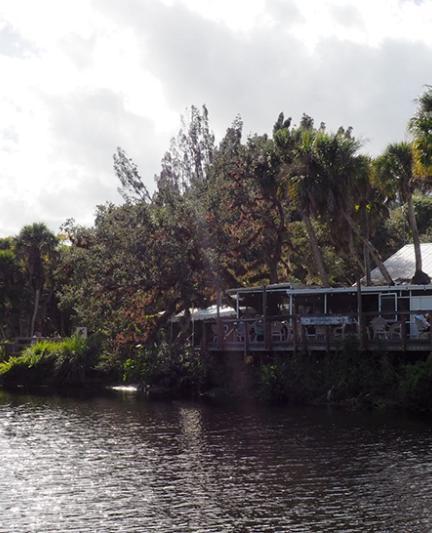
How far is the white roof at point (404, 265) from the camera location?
130 ft

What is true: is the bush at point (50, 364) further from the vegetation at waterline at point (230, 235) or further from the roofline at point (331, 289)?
the roofline at point (331, 289)

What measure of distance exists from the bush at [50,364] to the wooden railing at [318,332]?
858 cm

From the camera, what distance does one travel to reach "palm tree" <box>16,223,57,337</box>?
6022 centimetres

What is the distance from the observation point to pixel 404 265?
41.1 metres

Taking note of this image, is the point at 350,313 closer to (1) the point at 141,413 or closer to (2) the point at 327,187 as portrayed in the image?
(2) the point at 327,187

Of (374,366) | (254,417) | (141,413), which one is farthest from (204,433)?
(374,366)

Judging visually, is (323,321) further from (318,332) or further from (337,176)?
(337,176)

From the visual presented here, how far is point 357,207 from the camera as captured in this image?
4053 cm

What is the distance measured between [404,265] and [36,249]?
30341 millimetres

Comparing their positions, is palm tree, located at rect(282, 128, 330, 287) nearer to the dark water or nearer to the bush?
the dark water

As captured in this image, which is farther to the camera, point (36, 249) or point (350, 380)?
point (36, 249)

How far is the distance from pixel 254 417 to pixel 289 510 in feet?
44.5

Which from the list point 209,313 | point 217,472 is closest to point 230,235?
point 209,313

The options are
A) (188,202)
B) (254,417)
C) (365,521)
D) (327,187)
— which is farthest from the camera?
(188,202)
